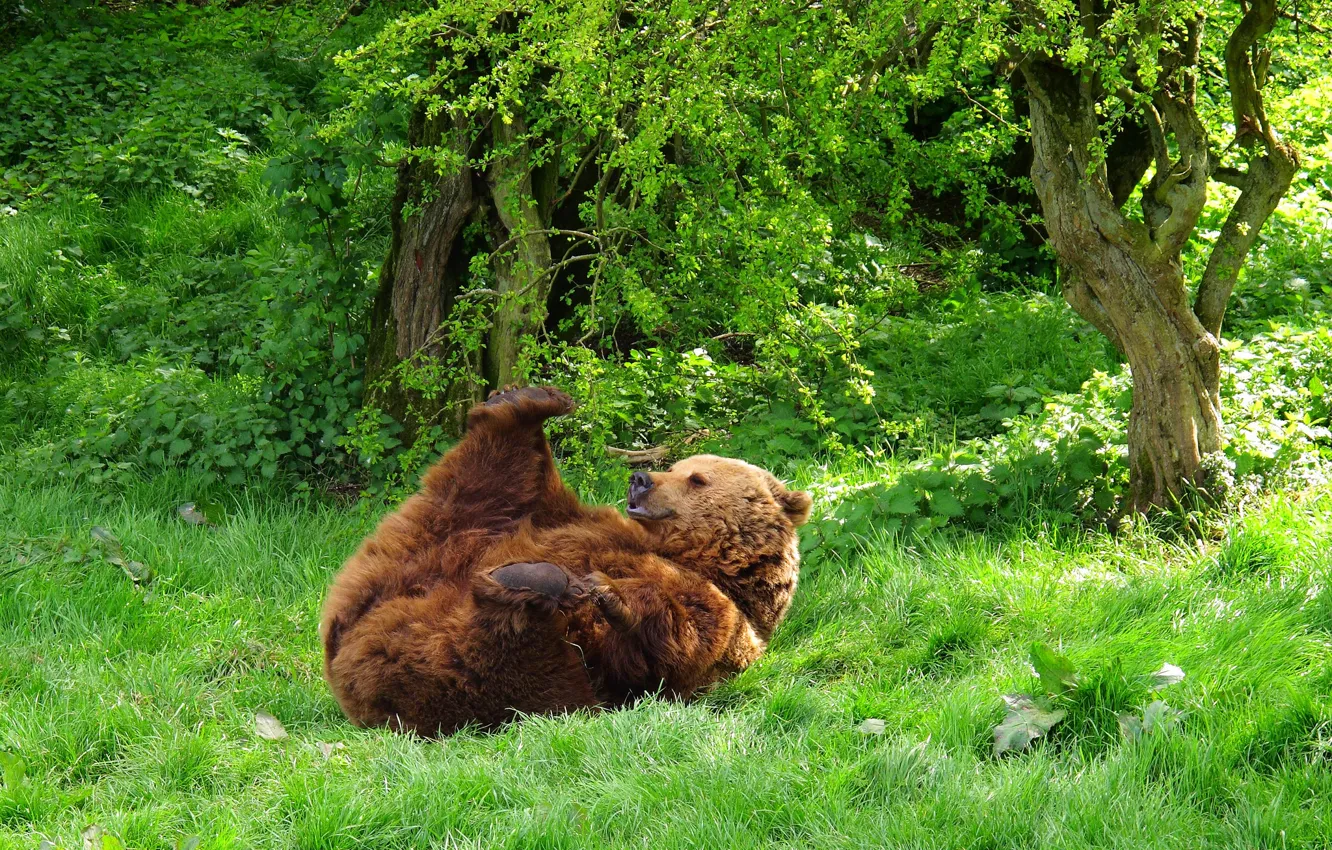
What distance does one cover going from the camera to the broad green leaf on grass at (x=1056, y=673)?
3936 millimetres

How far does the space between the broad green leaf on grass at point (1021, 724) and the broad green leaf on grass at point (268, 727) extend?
7.96 ft

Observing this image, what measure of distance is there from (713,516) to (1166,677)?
162cm

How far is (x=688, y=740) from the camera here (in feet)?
12.6

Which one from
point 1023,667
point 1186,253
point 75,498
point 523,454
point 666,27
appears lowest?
point 75,498

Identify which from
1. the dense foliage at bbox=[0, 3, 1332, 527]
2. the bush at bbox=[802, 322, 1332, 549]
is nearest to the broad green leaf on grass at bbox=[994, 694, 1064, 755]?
the bush at bbox=[802, 322, 1332, 549]

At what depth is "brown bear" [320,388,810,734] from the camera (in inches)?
163

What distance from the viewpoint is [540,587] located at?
4062mm

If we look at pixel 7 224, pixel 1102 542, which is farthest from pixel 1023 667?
pixel 7 224

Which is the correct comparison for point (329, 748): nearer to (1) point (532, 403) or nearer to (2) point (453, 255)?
(1) point (532, 403)

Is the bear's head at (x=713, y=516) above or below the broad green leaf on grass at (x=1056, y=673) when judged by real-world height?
above

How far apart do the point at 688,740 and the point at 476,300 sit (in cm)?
376

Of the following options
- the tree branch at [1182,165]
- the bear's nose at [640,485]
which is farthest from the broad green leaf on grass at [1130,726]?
the tree branch at [1182,165]

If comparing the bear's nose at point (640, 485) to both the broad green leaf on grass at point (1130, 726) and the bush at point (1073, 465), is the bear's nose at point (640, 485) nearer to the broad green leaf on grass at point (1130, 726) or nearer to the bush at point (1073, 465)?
the bush at point (1073, 465)

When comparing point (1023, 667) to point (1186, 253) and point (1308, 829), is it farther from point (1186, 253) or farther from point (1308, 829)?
point (1186, 253)
